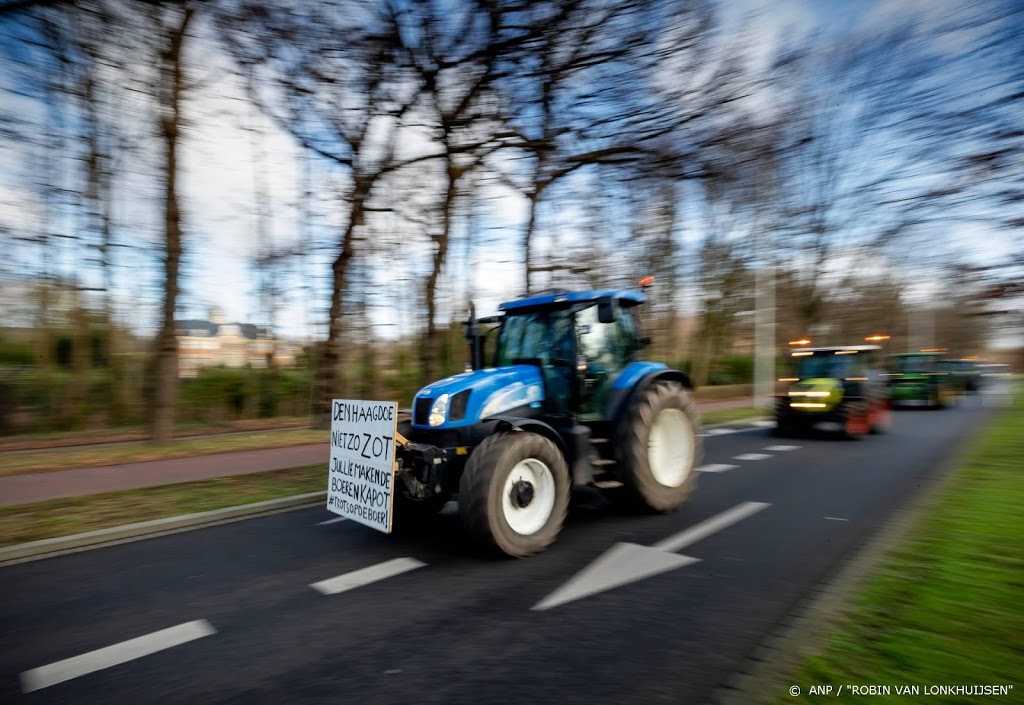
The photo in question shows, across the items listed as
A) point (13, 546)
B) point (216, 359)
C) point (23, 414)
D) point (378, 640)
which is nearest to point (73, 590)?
point (13, 546)

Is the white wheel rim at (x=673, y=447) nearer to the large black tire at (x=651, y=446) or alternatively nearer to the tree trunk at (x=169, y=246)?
the large black tire at (x=651, y=446)

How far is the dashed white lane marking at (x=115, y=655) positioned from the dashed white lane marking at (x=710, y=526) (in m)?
3.71

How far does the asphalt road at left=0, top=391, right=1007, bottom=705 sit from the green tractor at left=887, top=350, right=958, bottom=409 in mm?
19485

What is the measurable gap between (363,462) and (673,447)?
363 centimetres

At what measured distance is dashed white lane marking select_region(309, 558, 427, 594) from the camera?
443 centimetres

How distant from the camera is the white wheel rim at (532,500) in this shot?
199 inches

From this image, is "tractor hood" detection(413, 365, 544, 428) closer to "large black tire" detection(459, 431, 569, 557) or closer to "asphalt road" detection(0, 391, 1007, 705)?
"large black tire" detection(459, 431, 569, 557)

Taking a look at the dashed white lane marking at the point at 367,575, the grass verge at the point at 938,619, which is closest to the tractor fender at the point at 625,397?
the dashed white lane marking at the point at 367,575

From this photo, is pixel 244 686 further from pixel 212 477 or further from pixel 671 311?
pixel 671 311

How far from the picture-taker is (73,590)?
14.5 ft

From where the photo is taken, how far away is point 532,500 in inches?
205

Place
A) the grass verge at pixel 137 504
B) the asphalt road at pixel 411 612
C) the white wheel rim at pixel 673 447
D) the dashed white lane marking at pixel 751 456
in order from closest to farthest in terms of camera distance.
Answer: the asphalt road at pixel 411 612 → the grass verge at pixel 137 504 → the white wheel rim at pixel 673 447 → the dashed white lane marking at pixel 751 456

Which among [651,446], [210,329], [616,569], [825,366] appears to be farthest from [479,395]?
[210,329]

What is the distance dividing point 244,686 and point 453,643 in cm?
114
